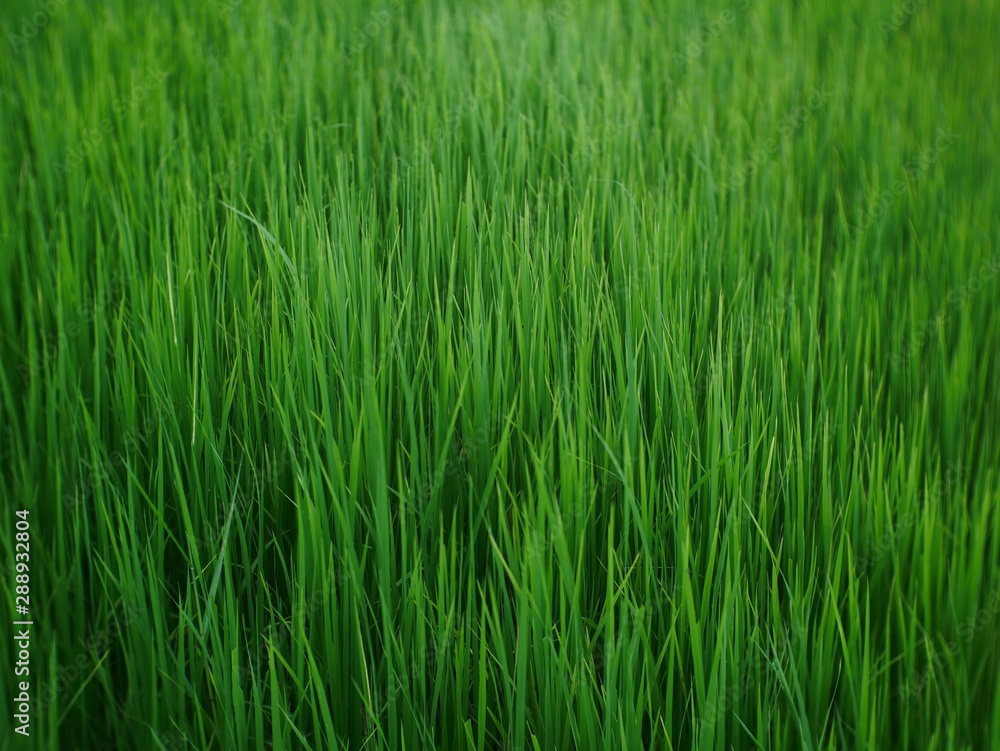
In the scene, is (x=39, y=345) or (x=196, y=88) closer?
(x=39, y=345)

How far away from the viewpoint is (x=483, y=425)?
1.11 m

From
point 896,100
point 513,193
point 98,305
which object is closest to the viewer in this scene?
point 98,305

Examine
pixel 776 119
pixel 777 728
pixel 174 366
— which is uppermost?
pixel 776 119

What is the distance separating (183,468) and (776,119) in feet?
5.74

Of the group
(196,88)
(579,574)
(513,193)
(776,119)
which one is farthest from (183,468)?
(776,119)

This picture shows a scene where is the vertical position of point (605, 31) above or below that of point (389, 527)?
above

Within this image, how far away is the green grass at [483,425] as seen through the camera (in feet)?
2.99

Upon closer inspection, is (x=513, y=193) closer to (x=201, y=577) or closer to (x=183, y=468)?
(x=183, y=468)

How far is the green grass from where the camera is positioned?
0.91 metres

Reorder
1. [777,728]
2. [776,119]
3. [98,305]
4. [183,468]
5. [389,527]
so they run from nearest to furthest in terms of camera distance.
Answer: [777,728] < [389,527] < [183,468] < [98,305] < [776,119]

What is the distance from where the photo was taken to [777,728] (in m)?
0.85

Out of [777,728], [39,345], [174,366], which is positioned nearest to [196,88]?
[39,345]

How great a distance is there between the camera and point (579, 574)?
0.94m

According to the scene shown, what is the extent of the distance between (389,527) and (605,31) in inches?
80.5
